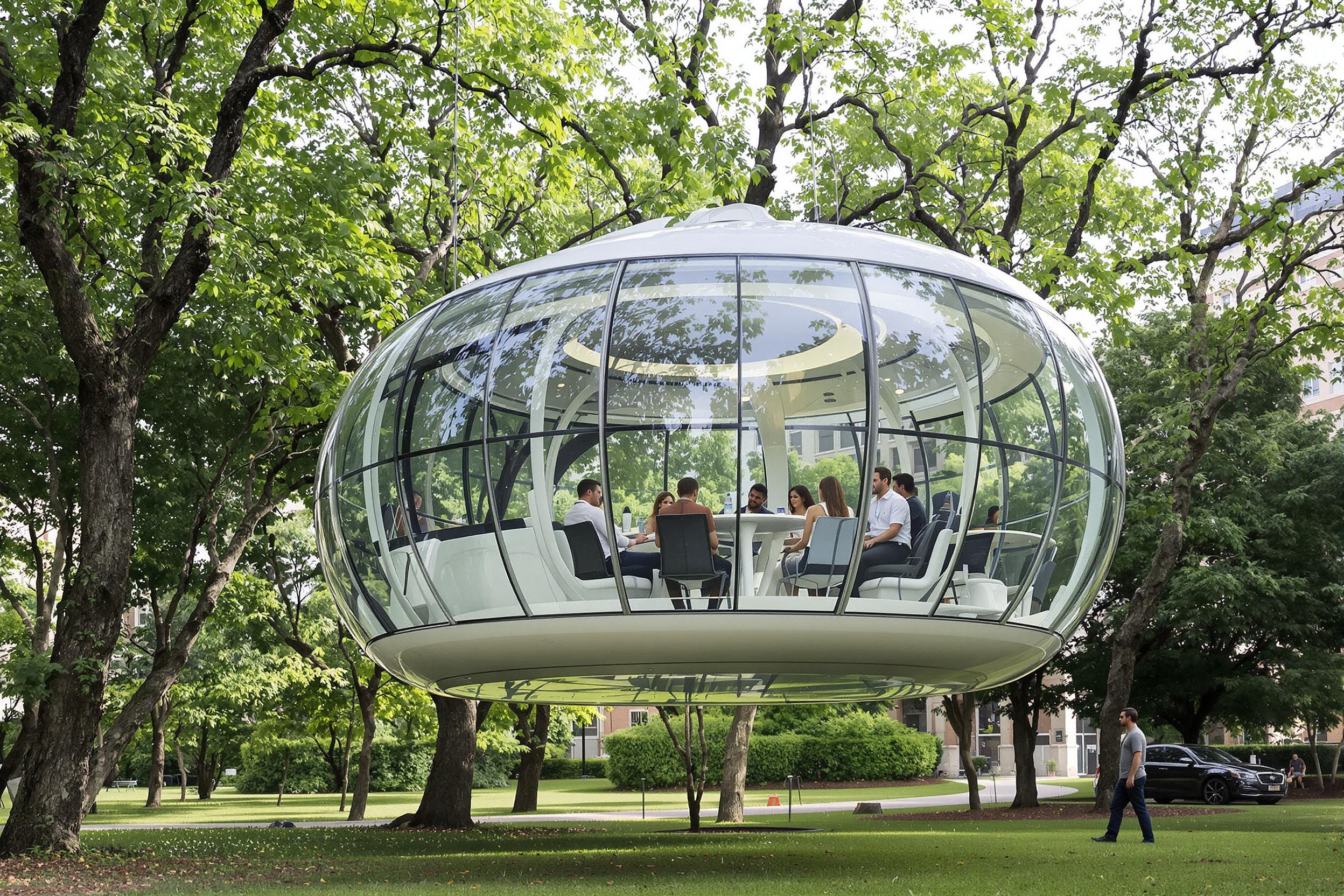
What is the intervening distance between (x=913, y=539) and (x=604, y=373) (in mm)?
2167

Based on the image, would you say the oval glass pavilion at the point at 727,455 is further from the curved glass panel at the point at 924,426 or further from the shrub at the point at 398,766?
the shrub at the point at 398,766

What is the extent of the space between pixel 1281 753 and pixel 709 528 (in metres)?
45.4

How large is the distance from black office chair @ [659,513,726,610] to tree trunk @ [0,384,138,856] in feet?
32.0

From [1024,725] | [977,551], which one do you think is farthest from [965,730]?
[977,551]

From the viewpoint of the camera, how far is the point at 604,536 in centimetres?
750

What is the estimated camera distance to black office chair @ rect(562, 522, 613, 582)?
7527 millimetres

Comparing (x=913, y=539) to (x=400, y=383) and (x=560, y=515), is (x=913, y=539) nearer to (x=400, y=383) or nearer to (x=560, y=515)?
(x=560, y=515)

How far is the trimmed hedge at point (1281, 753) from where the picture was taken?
148 ft

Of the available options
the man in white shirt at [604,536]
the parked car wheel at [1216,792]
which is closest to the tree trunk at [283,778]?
the parked car wheel at [1216,792]

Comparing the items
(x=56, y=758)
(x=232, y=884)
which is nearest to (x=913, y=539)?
(x=232, y=884)

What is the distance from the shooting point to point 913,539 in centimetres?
773

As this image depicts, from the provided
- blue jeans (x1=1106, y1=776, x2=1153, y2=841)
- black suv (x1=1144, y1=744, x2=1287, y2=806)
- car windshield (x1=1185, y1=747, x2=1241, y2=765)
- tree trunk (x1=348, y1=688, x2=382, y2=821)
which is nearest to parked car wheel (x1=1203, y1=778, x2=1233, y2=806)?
black suv (x1=1144, y1=744, x2=1287, y2=806)

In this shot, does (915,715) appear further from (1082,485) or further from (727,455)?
(727,455)

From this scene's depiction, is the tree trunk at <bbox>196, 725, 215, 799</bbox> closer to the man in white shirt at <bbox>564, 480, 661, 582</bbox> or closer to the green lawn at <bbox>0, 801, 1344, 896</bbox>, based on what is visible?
the green lawn at <bbox>0, 801, 1344, 896</bbox>
